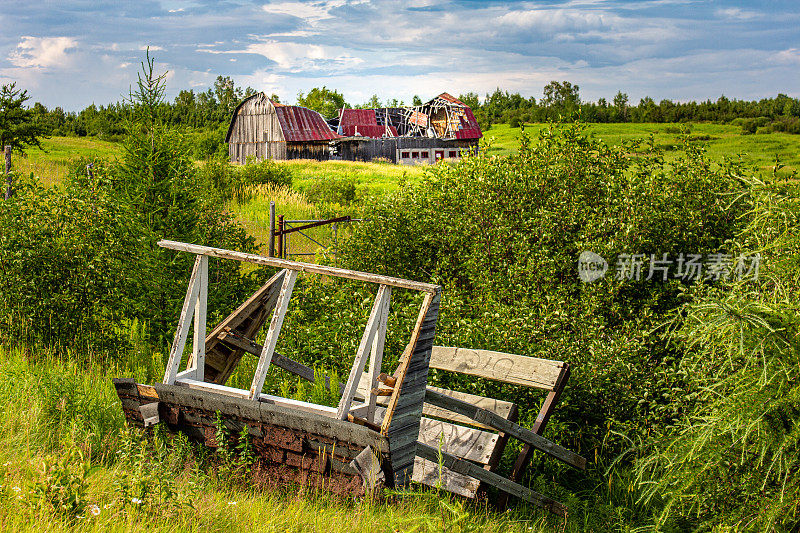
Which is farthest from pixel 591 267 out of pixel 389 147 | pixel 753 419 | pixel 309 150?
pixel 389 147

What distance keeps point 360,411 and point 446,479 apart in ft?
4.30

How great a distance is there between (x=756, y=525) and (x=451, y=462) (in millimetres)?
2411

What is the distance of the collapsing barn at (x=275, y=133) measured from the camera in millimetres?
53875

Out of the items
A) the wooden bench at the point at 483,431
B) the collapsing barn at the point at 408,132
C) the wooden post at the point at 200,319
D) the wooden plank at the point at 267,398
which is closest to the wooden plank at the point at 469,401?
the wooden bench at the point at 483,431

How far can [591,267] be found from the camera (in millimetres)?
9180

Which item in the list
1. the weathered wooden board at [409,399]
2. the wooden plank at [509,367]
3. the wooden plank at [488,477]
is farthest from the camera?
the wooden plank at [509,367]

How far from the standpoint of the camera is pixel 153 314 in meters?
9.30

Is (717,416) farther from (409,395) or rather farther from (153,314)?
(153,314)

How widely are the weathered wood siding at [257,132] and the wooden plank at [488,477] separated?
165ft

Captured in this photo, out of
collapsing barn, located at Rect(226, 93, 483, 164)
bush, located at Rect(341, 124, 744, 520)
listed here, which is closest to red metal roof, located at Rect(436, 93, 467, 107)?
collapsing barn, located at Rect(226, 93, 483, 164)

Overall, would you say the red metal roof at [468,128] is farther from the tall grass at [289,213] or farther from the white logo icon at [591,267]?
the white logo icon at [591,267]

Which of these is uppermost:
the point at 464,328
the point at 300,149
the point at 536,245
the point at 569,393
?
the point at 300,149

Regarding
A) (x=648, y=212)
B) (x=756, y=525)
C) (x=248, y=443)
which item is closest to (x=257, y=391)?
(x=248, y=443)

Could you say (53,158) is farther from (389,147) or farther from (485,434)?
(485,434)
